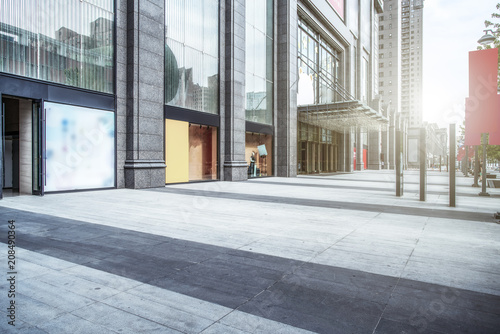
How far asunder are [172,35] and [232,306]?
1594 centimetres

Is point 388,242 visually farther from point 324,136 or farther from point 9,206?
point 324,136

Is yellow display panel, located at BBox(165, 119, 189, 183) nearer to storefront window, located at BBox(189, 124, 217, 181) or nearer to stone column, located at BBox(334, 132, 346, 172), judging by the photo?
storefront window, located at BBox(189, 124, 217, 181)

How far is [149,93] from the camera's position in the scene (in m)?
14.7

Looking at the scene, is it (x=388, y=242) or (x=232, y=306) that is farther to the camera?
(x=388, y=242)

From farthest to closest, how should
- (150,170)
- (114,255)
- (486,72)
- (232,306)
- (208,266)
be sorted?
(150,170), (486,72), (114,255), (208,266), (232,306)

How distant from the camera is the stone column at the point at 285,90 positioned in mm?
25859

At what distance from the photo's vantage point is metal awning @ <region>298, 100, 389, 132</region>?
→ 86.5 ft

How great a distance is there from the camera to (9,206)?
348 inches

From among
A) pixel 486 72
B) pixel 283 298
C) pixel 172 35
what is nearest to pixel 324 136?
pixel 172 35

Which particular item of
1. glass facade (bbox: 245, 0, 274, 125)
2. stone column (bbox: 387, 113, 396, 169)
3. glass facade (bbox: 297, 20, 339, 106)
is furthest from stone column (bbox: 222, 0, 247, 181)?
stone column (bbox: 387, 113, 396, 169)

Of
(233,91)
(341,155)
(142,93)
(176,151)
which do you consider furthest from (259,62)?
(341,155)

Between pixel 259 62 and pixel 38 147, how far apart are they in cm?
1667

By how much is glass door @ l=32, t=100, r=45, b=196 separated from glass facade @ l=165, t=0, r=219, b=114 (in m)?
5.81

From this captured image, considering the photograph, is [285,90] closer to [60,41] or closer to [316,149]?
[316,149]
